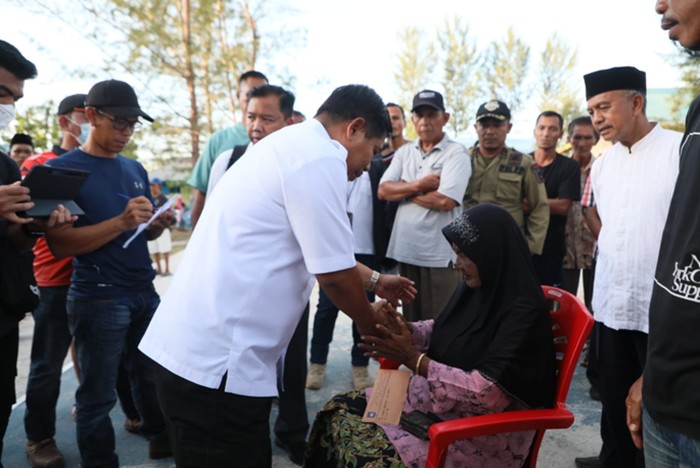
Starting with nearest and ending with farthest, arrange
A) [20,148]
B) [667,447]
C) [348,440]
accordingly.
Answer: [667,447]
[348,440]
[20,148]

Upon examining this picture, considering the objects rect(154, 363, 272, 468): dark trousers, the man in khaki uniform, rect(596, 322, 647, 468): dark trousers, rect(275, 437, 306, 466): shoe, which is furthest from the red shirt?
rect(596, 322, 647, 468): dark trousers

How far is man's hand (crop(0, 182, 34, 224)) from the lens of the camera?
2004 millimetres

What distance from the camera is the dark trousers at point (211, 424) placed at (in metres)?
1.51

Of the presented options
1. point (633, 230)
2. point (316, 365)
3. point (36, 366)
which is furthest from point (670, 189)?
point (36, 366)

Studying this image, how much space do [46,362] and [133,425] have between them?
2.47 ft

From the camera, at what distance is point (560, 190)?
432 cm

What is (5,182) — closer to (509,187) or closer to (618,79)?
(618,79)

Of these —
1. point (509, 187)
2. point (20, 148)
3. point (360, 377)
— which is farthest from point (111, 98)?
point (20, 148)

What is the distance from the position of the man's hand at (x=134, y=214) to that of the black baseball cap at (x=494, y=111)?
2.61 m

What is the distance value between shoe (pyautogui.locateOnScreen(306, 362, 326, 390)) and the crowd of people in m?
0.13

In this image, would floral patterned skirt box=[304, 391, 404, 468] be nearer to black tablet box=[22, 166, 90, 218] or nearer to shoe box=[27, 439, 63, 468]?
black tablet box=[22, 166, 90, 218]

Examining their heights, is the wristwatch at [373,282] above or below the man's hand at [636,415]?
above

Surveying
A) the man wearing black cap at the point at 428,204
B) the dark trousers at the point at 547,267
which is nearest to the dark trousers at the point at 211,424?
the man wearing black cap at the point at 428,204

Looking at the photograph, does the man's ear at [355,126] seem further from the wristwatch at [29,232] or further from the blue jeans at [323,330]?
the blue jeans at [323,330]
